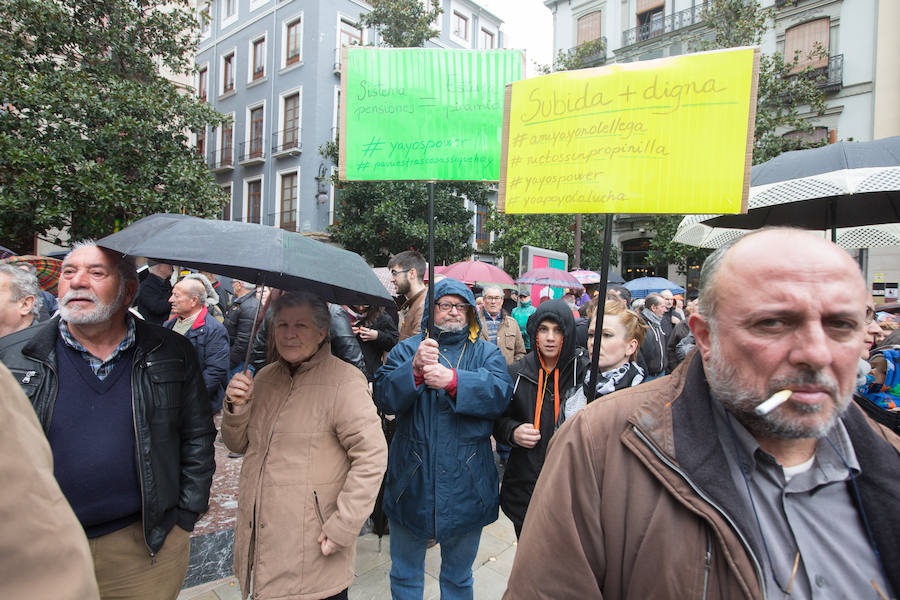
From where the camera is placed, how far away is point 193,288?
440cm

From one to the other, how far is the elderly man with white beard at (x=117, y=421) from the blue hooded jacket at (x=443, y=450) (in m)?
0.94

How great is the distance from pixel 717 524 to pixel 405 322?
3304mm

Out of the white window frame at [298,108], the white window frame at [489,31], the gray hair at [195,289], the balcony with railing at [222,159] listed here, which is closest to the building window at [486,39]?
the white window frame at [489,31]

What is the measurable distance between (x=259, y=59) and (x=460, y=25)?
10.3m

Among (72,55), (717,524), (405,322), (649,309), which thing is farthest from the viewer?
(72,55)

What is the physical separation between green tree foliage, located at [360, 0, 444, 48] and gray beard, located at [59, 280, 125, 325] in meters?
15.6

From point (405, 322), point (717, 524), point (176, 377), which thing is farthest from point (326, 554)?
point (405, 322)

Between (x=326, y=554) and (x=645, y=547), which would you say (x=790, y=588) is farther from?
(x=326, y=554)

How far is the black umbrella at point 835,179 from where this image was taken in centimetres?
250

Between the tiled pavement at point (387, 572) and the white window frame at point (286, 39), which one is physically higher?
the white window frame at point (286, 39)

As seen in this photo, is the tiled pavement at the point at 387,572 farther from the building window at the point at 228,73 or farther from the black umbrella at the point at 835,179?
the building window at the point at 228,73

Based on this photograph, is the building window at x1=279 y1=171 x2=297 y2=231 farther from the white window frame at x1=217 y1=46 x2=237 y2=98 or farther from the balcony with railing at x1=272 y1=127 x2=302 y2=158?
the white window frame at x1=217 y1=46 x2=237 y2=98

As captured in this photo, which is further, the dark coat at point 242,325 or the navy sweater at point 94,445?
the dark coat at point 242,325

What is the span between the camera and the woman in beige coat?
2.12 metres
